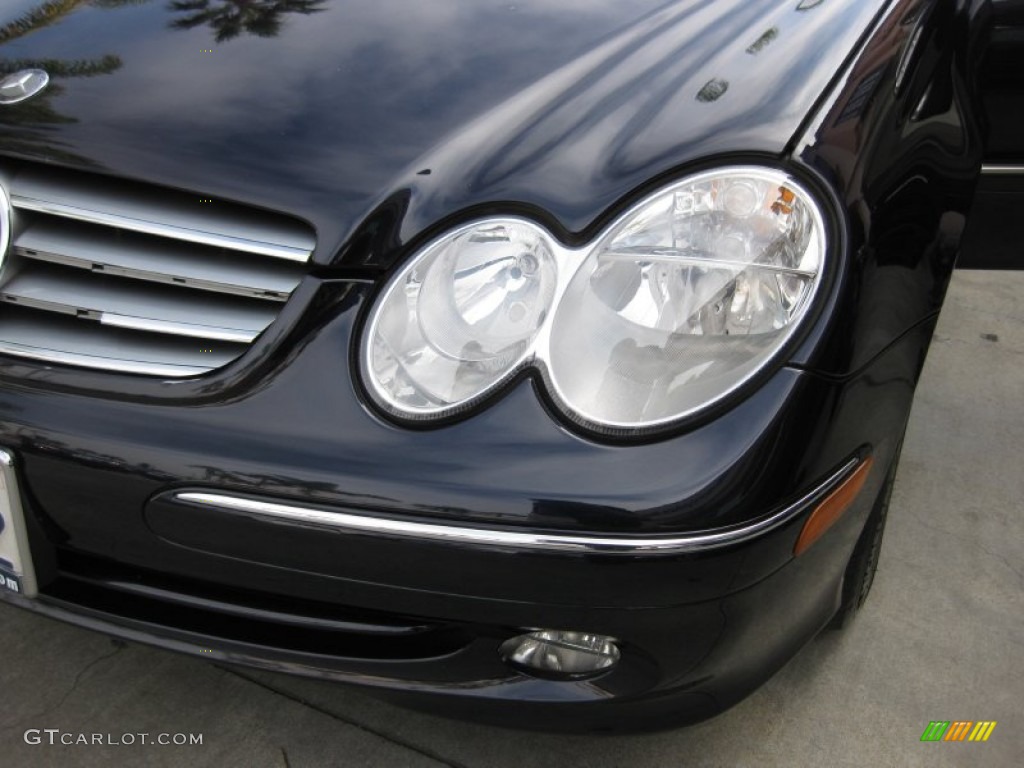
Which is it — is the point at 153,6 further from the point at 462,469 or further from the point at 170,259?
the point at 462,469

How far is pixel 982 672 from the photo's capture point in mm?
2000

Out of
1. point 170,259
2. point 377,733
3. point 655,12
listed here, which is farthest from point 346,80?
point 377,733

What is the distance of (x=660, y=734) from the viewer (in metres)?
1.74

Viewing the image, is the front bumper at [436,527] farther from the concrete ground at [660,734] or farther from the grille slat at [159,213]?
the concrete ground at [660,734]

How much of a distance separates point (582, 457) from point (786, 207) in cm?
39

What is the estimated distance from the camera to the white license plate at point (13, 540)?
1391mm

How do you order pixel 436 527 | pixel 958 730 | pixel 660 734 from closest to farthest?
pixel 436 527, pixel 660 734, pixel 958 730

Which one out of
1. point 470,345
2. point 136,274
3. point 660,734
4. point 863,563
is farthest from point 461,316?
point 863,563

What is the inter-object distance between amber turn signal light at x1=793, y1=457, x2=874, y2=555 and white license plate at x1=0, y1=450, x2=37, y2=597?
98 cm

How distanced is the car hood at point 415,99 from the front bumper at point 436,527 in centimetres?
23

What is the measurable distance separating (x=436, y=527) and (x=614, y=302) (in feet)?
1.11

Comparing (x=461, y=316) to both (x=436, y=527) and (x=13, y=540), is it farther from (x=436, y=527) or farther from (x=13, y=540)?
(x=13, y=540)

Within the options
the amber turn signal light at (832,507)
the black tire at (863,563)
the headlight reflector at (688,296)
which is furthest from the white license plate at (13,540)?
the black tire at (863,563)

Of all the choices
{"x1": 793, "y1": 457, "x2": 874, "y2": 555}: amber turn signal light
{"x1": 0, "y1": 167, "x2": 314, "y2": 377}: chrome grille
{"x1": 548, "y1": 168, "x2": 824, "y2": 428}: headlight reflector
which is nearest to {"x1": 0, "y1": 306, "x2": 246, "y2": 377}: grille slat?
{"x1": 0, "y1": 167, "x2": 314, "y2": 377}: chrome grille
